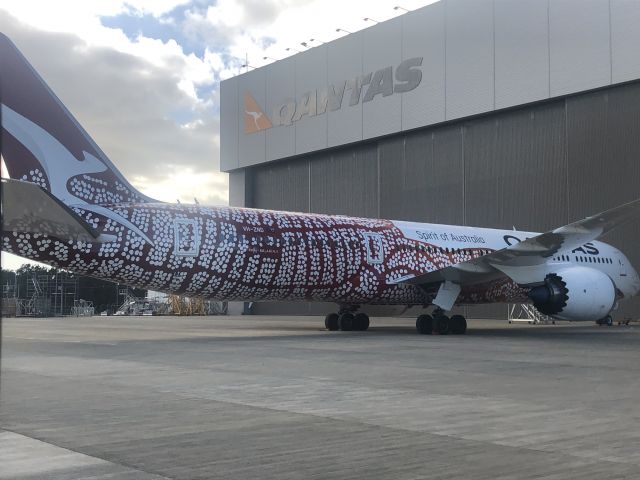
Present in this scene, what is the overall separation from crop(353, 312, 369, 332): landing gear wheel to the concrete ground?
10577mm

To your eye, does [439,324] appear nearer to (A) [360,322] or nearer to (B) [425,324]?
(B) [425,324]

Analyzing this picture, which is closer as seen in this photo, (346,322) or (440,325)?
(440,325)

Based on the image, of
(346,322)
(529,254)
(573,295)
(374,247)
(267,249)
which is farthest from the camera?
(346,322)

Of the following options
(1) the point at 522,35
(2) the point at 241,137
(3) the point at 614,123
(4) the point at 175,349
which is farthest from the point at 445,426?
(2) the point at 241,137

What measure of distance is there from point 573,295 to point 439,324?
3.67 meters

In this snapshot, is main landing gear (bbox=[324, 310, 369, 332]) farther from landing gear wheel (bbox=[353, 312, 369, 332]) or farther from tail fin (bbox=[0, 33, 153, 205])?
tail fin (bbox=[0, 33, 153, 205])

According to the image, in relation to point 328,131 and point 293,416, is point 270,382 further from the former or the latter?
point 328,131

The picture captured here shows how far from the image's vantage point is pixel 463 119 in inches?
1485

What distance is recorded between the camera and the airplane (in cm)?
1555

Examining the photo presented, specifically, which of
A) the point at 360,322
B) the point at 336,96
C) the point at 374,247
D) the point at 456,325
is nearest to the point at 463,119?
the point at 336,96

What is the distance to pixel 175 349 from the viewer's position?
581 inches

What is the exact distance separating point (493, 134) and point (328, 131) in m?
11.3

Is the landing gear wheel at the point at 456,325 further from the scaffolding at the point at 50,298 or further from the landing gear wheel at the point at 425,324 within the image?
the scaffolding at the point at 50,298

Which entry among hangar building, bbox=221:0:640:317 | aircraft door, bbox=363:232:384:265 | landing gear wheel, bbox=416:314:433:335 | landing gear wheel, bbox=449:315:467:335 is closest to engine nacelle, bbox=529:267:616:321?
landing gear wheel, bbox=449:315:467:335
